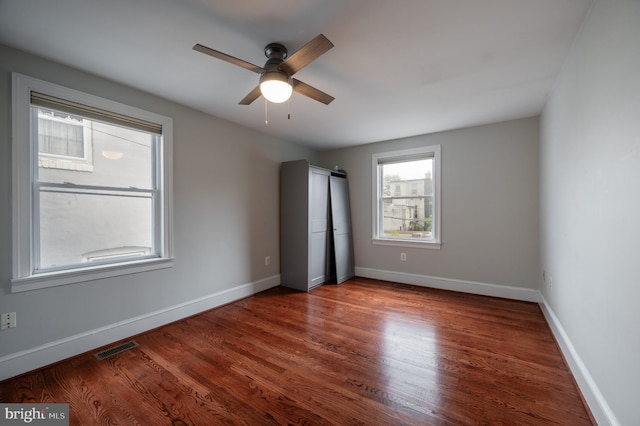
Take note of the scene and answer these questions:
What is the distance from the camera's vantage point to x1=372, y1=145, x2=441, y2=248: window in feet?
13.0

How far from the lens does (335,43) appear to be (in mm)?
1827

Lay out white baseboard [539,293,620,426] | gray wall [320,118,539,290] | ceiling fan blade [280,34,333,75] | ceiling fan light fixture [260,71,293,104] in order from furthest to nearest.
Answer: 1. gray wall [320,118,539,290]
2. ceiling fan light fixture [260,71,293,104]
3. ceiling fan blade [280,34,333,75]
4. white baseboard [539,293,620,426]

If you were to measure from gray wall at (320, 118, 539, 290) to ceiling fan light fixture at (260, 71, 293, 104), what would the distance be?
2.85 meters

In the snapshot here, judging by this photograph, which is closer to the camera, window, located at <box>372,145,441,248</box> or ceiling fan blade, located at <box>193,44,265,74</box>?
ceiling fan blade, located at <box>193,44,265,74</box>

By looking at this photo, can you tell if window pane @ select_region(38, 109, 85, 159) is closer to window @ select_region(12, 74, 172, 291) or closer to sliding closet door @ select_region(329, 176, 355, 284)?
window @ select_region(12, 74, 172, 291)

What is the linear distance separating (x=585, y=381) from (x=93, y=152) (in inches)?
161

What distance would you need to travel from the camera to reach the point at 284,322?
2771 millimetres

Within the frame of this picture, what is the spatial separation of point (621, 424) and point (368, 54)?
8.30ft

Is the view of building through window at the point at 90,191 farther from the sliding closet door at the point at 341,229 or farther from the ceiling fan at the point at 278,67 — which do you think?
the sliding closet door at the point at 341,229

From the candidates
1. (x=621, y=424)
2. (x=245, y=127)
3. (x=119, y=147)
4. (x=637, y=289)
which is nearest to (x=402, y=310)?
(x=621, y=424)

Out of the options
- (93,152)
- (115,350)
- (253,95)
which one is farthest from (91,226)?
(253,95)

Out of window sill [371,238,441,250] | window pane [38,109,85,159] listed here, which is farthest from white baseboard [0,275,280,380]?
window sill [371,238,441,250]

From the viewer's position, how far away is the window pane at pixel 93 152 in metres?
2.07

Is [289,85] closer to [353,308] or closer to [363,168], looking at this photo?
[353,308]
